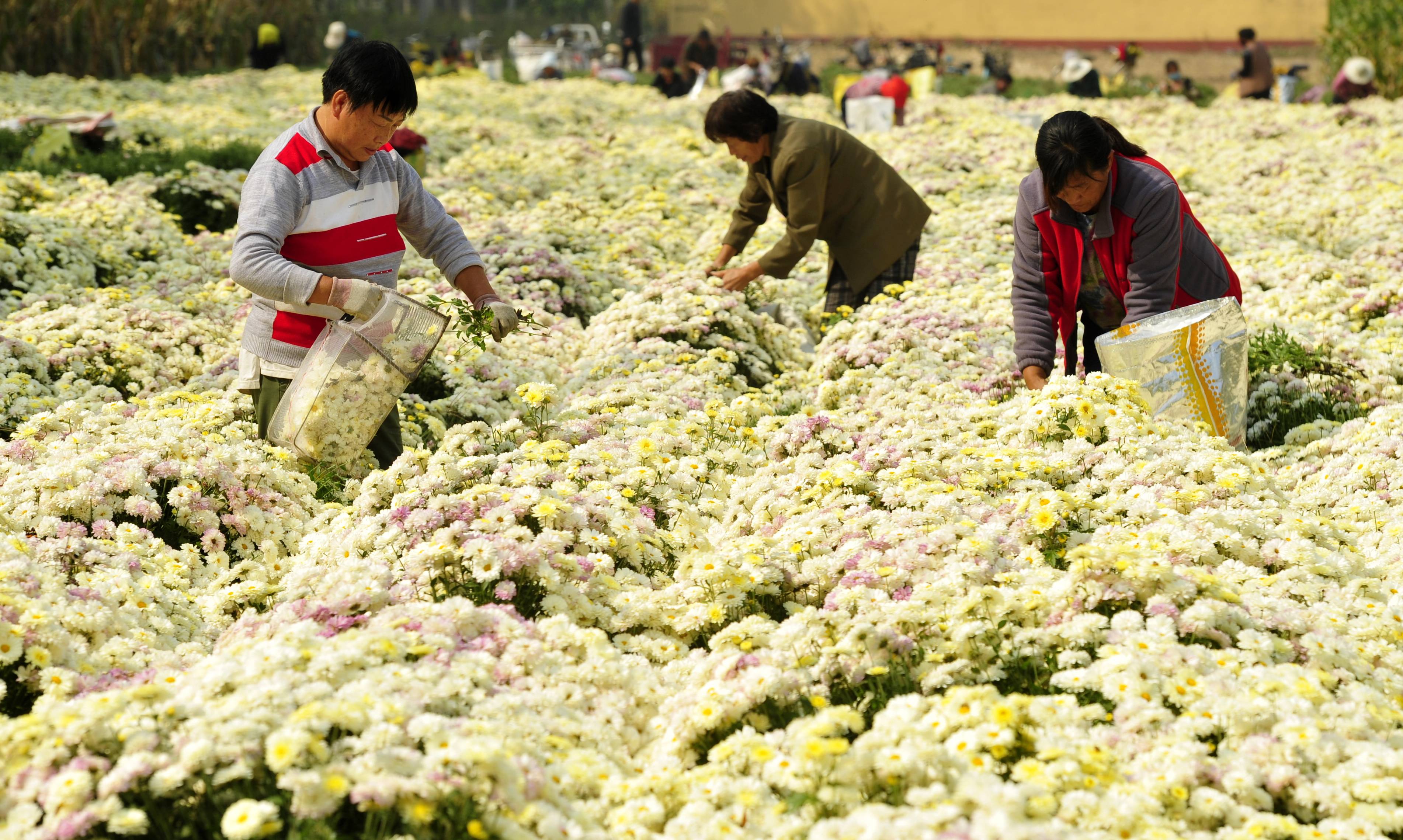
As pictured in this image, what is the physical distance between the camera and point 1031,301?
6164mm

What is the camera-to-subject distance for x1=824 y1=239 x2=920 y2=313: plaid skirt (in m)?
8.48

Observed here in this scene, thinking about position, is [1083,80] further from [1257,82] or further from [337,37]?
[337,37]

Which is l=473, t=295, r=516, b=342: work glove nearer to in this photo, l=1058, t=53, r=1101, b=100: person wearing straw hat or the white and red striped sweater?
the white and red striped sweater

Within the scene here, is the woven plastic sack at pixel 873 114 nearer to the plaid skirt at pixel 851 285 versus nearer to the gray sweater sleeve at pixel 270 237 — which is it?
the plaid skirt at pixel 851 285

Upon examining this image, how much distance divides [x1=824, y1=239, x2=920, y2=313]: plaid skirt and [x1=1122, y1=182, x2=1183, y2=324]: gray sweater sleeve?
107 inches

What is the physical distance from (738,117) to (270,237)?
10.0ft

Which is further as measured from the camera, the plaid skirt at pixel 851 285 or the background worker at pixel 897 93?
the background worker at pixel 897 93

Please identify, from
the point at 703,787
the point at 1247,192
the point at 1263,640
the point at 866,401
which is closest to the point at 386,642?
the point at 703,787

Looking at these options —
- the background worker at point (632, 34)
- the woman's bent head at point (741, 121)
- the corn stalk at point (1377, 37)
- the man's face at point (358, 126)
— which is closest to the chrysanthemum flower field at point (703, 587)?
the woman's bent head at point (741, 121)

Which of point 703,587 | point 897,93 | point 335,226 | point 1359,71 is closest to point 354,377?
point 335,226

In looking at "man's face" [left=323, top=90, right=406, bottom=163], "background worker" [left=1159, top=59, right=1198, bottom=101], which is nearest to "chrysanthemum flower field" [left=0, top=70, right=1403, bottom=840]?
"man's face" [left=323, top=90, right=406, bottom=163]

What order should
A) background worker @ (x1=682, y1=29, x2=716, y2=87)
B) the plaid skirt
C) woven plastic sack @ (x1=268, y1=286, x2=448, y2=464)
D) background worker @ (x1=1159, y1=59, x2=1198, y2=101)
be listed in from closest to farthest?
woven plastic sack @ (x1=268, y1=286, x2=448, y2=464) < the plaid skirt < background worker @ (x1=1159, y1=59, x2=1198, y2=101) < background worker @ (x1=682, y1=29, x2=716, y2=87)

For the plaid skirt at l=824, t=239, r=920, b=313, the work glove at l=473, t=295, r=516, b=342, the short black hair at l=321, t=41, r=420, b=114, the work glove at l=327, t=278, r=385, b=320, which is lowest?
the plaid skirt at l=824, t=239, r=920, b=313

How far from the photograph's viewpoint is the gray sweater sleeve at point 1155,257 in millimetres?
5590
